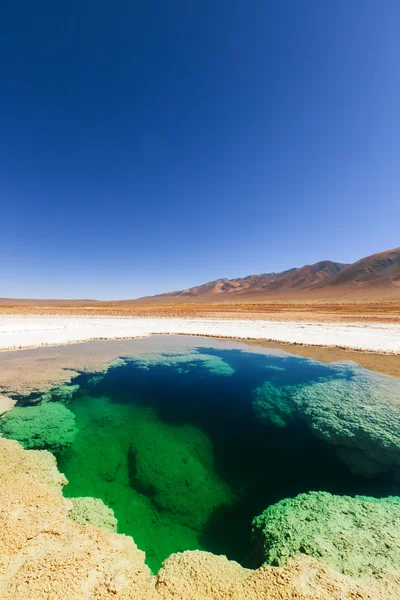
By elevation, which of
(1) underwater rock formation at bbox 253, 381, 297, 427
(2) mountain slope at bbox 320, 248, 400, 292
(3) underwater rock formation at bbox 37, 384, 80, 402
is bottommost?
(1) underwater rock formation at bbox 253, 381, 297, 427

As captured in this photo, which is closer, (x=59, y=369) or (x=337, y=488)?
(x=337, y=488)

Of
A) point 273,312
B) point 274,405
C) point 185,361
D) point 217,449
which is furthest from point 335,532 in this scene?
point 273,312

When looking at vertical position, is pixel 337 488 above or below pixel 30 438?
below

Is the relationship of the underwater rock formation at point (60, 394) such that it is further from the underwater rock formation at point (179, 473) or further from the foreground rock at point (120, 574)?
the foreground rock at point (120, 574)

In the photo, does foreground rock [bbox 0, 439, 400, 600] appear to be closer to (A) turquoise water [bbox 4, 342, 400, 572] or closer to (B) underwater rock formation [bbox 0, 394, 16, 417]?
(A) turquoise water [bbox 4, 342, 400, 572]

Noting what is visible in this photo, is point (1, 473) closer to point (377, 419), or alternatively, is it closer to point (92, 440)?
point (92, 440)

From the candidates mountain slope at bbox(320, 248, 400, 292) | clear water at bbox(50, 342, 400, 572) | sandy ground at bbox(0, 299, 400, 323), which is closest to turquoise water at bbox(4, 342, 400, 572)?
clear water at bbox(50, 342, 400, 572)

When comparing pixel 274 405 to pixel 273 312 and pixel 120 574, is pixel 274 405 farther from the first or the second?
pixel 273 312

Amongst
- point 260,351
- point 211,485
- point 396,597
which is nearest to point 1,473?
point 211,485
